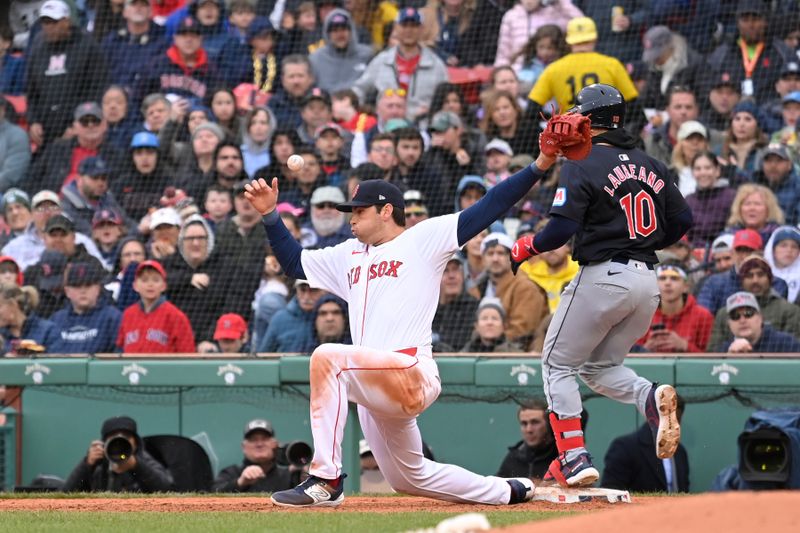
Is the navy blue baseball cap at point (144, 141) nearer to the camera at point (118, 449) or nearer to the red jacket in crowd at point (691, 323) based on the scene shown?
the camera at point (118, 449)

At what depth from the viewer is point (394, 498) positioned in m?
6.83

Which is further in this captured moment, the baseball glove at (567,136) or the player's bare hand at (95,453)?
the player's bare hand at (95,453)

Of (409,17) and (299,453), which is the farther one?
(409,17)

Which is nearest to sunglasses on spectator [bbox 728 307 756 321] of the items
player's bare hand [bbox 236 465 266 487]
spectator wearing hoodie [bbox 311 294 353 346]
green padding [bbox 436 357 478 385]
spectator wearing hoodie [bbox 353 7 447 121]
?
green padding [bbox 436 357 478 385]

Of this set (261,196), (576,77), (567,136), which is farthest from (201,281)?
(567,136)

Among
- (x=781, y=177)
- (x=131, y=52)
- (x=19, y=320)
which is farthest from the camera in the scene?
(x=131, y=52)

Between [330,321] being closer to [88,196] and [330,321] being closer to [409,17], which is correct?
[88,196]

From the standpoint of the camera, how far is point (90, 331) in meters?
10.2

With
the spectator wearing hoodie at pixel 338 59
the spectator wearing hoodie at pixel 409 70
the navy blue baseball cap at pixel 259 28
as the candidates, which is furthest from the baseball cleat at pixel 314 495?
the navy blue baseball cap at pixel 259 28

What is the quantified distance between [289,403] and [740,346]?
9.32 feet

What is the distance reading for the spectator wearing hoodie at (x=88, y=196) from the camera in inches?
461

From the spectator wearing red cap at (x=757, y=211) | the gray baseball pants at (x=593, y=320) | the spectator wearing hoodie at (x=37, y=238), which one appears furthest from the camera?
the spectator wearing hoodie at (x=37, y=238)

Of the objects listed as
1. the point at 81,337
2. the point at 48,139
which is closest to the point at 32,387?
the point at 81,337

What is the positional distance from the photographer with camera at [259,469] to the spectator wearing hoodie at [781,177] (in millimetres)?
4017
